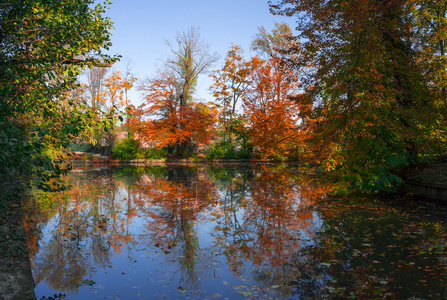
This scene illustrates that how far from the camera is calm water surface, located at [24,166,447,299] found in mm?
4004

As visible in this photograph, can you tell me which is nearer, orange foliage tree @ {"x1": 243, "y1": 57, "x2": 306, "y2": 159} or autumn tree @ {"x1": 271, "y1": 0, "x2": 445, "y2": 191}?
autumn tree @ {"x1": 271, "y1": 0, "x2": 445, "y2": 191}

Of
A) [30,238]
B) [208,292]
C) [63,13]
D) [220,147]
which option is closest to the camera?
[208,292]

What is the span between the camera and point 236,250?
18.1 ft

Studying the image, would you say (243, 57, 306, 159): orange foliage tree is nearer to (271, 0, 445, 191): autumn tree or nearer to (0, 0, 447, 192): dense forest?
(0, 0, 447, 192): dense forest

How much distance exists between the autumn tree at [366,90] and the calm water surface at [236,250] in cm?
207

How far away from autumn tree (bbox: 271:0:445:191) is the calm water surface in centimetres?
207

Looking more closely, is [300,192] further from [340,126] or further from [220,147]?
[220,147]

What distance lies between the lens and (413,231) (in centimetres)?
681

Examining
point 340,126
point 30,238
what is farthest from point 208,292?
point 340,126

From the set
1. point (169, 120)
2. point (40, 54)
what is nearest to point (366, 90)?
point (40, 54)

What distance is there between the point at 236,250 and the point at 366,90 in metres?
7.50

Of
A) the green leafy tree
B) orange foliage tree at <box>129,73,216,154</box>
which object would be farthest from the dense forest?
orange foliage tree at <box>129,73,216,154</box>

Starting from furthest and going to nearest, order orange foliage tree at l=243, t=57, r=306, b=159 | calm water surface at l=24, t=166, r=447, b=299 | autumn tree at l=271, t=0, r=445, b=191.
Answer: orange foliage tree at l=243, t=57, r=306, b=159 < autumn tree at l=271, t=0, r=445, b=191 < calm water surface at l=24, t=166, r=447, b=299

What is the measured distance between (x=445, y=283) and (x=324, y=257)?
1.61 meters
